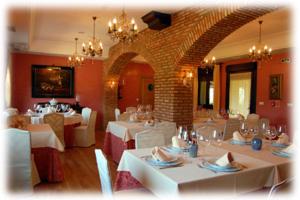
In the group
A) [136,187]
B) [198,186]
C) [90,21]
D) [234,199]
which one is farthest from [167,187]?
[90,21]

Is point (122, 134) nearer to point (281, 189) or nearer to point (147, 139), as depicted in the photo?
point (147, 139)

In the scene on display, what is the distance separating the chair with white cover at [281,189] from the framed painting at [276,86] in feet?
21.7

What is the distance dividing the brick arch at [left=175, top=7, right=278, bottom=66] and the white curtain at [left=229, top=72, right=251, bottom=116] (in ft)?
14.6

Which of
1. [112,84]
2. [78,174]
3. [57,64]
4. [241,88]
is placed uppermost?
[57,64]

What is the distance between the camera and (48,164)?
408 centimetres

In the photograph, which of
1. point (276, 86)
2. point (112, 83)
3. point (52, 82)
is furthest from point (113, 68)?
point (276, 86)

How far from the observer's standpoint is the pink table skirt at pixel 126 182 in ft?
8.69

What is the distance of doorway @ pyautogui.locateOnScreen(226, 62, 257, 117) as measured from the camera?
9000mm

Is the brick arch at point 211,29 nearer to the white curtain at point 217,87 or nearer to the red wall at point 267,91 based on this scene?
the red wall at point 267,91

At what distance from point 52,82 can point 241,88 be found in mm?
7286

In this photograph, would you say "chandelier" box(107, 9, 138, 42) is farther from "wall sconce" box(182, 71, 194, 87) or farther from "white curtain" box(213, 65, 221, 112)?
"white curtain" box(213, 65, 221, 112)

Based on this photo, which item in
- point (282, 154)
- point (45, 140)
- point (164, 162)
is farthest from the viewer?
point (45, 140)

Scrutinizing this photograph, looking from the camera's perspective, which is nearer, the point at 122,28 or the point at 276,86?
the point at 122,28

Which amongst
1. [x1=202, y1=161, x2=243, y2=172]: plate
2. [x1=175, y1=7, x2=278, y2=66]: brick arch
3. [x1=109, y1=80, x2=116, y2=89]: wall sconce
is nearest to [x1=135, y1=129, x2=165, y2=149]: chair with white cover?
[x1=202, y1=161, x2=243, y2=172]: plate
